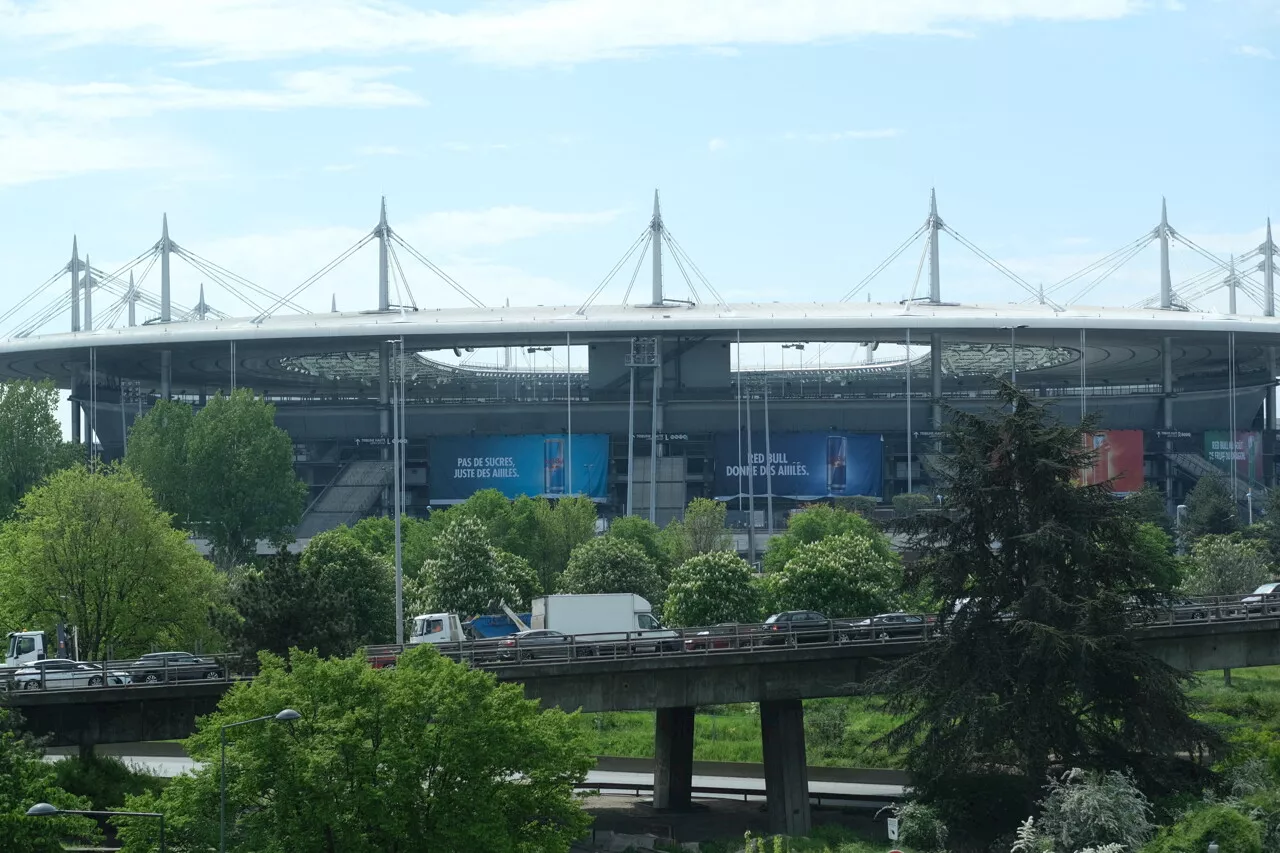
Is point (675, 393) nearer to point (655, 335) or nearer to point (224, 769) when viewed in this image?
point (655, 335)

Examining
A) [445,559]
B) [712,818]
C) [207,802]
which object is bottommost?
[712,818]

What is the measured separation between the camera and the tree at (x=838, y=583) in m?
76.6

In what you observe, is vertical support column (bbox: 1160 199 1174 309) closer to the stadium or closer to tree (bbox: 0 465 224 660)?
the stadium

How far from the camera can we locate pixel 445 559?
264ft

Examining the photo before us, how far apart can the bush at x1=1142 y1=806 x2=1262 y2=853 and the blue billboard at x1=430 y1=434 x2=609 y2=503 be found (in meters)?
104

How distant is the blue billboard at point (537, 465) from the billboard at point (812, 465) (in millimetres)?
10385


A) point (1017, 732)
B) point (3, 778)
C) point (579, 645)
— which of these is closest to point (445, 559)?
point (579, 645)

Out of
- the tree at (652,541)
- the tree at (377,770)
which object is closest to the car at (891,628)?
the tree at (377,770)

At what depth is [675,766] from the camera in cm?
6084

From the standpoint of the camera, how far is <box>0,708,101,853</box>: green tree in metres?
37.7

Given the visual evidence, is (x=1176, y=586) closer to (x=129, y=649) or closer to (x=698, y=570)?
(x=698, y=570)

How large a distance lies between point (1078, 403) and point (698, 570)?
81749mm

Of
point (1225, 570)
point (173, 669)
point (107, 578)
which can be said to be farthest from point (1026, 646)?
point (1225, 570)

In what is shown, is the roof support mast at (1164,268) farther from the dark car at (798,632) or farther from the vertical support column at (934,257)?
the dark car at (798,632)
